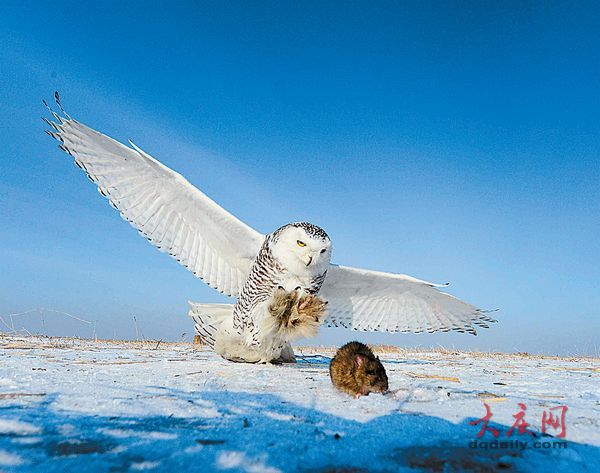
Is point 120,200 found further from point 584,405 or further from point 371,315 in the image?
point 584,405

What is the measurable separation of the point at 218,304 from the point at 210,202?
1.37m

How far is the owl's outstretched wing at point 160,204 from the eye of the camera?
548 cm

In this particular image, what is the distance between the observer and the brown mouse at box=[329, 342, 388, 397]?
8.34ft

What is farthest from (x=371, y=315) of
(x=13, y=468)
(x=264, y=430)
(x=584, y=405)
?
(x=13, y=468)

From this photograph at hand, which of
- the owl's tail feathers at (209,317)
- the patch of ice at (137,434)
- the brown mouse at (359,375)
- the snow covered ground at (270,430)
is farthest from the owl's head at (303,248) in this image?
the patch of ice at (137,434)

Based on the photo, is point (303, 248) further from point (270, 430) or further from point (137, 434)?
point (137, 434)

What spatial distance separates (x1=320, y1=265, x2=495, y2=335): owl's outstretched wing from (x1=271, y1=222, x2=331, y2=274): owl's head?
192 cm

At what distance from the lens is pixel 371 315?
22.1ft

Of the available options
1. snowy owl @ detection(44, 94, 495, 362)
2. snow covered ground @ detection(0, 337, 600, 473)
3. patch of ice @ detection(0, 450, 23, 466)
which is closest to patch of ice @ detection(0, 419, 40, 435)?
Answer: snow covered ground @ detection(0, 337, 600, 473)

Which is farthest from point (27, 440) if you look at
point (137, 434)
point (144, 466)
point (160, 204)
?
point (160, 204)

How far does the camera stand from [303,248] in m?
4.34

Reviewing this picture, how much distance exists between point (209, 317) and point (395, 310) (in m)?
2.88

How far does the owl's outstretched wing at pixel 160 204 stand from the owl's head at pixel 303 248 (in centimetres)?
111

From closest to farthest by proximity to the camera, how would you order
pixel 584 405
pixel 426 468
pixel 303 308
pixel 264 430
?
A: 1. pixel 426 468
2. pixel 264 430
3. pixel 584 405
4. pixel 303 308
